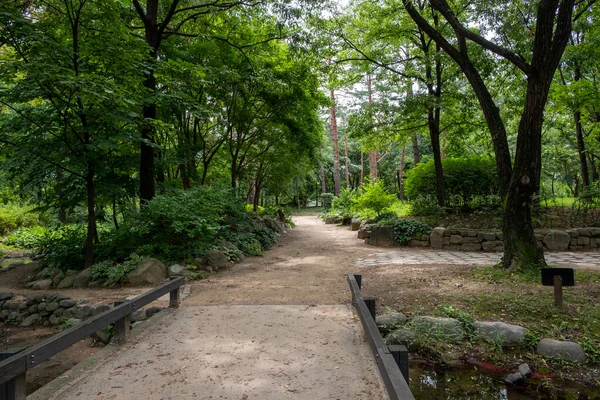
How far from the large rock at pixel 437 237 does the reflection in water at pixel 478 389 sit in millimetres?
6650

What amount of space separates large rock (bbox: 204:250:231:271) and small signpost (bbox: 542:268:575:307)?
19.3 feet

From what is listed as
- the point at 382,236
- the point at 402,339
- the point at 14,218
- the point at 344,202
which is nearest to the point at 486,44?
the point at 402,339

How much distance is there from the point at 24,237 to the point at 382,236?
46.3ft

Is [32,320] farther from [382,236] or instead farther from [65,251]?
[382,236]

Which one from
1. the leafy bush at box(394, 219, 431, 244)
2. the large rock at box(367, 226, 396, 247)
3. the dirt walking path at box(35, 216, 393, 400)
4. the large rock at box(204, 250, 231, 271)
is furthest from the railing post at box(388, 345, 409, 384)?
the large rock at box(367, 226, 396, 247)

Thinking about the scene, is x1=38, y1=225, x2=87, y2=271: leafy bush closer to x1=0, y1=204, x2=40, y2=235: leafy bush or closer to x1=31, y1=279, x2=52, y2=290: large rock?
x1=31, y1=279, x2=52, y2=290: large rock

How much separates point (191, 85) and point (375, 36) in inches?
226

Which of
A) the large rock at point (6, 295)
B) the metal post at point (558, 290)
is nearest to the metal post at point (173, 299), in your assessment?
the large rock at point (6, 295)

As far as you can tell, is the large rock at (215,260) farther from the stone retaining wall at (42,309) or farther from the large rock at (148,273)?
the stone retaining wall at (42,309)

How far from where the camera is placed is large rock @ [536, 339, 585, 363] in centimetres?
341

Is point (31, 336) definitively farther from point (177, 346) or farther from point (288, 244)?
point (288, 244)

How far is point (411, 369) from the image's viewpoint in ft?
11.4

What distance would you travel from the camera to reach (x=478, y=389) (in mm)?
3125

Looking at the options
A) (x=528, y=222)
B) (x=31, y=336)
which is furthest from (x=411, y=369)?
(x=31, y=336)
